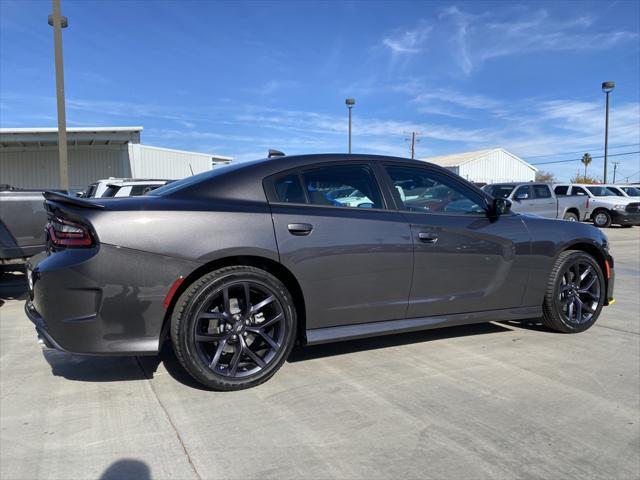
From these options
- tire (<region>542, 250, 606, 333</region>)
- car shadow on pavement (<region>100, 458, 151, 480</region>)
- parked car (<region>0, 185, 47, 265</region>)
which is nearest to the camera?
car shadow on pavement (<region>100, 458, 151, 480</region>)

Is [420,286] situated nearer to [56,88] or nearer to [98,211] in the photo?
[98,211]

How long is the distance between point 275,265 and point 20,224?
13.9 ft

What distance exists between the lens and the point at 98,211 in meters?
2.84

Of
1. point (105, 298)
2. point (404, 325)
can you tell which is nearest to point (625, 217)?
point (404, 325)

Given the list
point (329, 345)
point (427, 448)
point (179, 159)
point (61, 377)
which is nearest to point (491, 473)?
point (427, 448)

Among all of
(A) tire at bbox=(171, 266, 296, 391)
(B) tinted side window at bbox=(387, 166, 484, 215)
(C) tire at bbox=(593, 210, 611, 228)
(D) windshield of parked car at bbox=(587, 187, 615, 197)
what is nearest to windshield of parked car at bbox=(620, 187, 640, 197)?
(D) windshield of parked car at bbox=(587, 187, 615, 197)

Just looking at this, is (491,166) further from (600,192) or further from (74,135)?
(74,135)

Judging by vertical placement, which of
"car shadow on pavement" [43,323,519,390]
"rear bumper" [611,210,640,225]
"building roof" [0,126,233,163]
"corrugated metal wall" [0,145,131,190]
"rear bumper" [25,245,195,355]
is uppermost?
"building roof" [0,126,233,163]

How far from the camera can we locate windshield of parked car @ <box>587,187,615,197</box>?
19.6 metres

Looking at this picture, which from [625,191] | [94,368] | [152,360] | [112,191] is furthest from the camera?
[625,191]

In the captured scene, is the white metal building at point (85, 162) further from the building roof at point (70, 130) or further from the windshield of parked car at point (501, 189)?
the windshield of parked car at point (501, 189)

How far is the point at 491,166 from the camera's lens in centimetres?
5884

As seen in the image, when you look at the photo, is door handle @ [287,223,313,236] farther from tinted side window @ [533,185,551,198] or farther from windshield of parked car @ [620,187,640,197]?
windshield of parked car @ [620,187,640,197]

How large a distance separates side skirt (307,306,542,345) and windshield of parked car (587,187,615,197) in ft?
59.7
